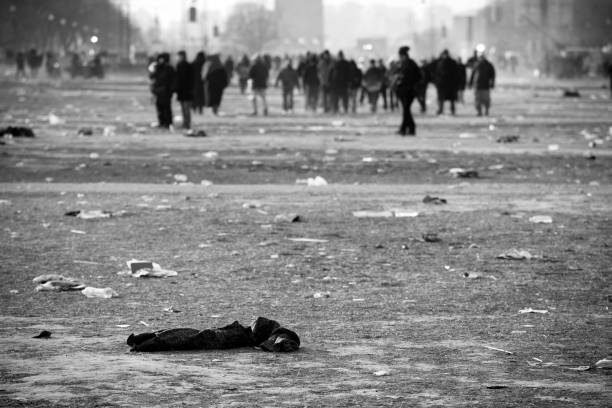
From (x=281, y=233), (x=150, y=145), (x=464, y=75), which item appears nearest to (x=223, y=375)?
(x=281, y=233)

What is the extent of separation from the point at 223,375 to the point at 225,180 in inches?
475

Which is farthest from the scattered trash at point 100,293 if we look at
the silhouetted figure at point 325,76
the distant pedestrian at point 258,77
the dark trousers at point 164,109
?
the silhouetted figure at point 325,76

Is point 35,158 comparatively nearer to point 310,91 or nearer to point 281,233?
point 281,233

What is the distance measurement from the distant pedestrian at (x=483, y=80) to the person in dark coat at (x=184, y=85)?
983cm

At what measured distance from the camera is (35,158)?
23.1 metres

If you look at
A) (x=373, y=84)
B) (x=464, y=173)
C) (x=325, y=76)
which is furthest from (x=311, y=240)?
(x=373, y=84)

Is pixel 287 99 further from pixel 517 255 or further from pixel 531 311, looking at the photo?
pixel 531 311

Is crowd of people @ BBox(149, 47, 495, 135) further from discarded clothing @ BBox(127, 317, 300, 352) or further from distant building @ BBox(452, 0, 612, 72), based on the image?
distant building @ BBox(452, 0, 612, 72)

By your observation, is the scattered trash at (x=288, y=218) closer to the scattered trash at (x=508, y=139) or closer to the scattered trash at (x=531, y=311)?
the scattered trash at (x=531, y=311)

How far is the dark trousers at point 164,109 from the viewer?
31.0 metres

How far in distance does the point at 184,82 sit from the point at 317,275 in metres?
20.7

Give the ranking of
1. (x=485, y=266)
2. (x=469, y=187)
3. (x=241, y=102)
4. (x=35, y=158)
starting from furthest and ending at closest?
1. (x=241, y=102)
2. (x=35, y=158)
3. (x=469, y=187)
4. (x=485, y=266)

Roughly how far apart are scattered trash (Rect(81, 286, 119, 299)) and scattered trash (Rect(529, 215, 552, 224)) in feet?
18.8

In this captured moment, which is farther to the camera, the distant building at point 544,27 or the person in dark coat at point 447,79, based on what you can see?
the distant building at point 544,27
